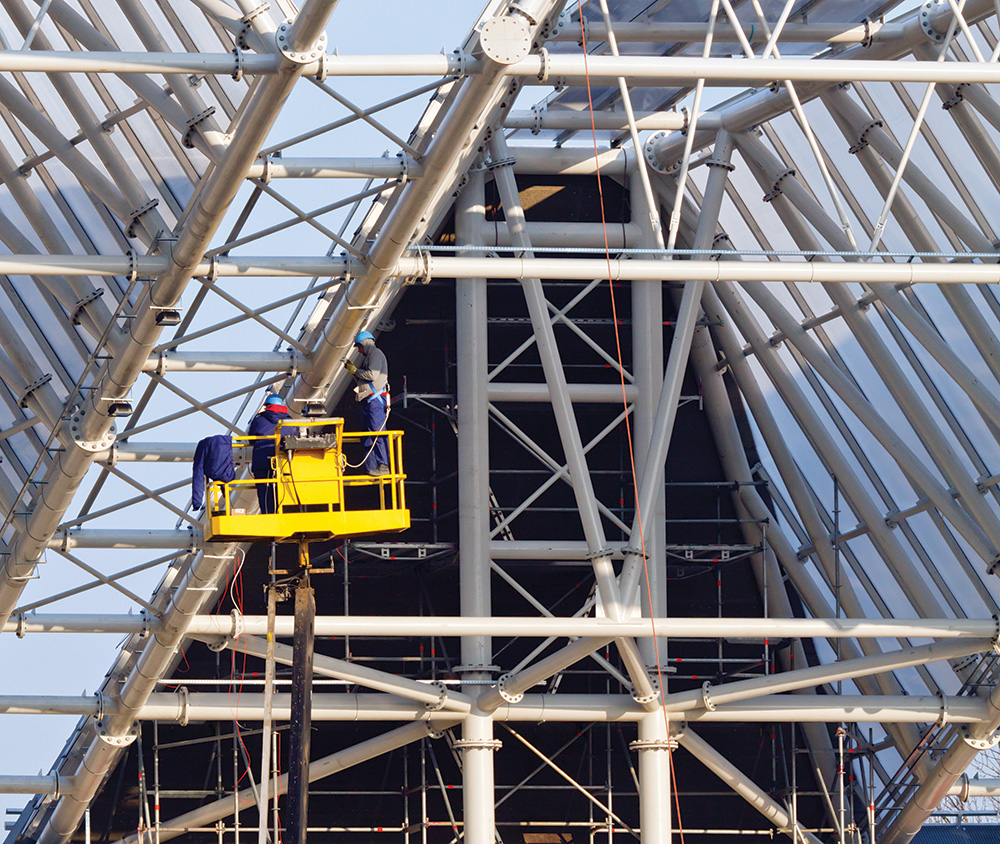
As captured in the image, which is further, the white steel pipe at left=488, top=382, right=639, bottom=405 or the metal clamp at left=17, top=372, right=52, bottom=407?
the white steel pipe at left=488, top=382, right=639, bottom=405

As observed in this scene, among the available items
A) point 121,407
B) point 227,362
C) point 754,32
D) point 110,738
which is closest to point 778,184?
point 754,32


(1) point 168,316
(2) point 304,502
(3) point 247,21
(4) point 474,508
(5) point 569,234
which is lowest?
(2) point 304,502

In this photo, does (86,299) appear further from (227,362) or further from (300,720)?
(300,720)

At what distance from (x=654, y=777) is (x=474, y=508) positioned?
4369 millimetres

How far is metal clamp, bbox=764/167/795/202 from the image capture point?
73.8 feet

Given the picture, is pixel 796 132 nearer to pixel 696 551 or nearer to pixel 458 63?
pixel 696 551

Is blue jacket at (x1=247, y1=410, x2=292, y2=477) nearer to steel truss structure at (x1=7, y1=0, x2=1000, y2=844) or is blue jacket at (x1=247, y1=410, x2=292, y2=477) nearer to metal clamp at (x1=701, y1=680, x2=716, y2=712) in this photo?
steel truss structure at (x1=7, y1=0, x2=1000, y2=844)

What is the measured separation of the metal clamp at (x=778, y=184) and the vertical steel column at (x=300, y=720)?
11134mm

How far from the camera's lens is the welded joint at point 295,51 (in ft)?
43.4

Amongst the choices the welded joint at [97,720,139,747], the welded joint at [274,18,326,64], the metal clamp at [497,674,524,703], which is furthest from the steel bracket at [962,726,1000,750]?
the welded joint at [274,18,326,64]

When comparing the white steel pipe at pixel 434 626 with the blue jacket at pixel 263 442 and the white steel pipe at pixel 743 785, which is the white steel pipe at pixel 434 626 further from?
the blue jacket at pixel 263 442

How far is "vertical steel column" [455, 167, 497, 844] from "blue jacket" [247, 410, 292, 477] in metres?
7.69

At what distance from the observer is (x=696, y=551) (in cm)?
2655

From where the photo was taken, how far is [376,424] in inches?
644
